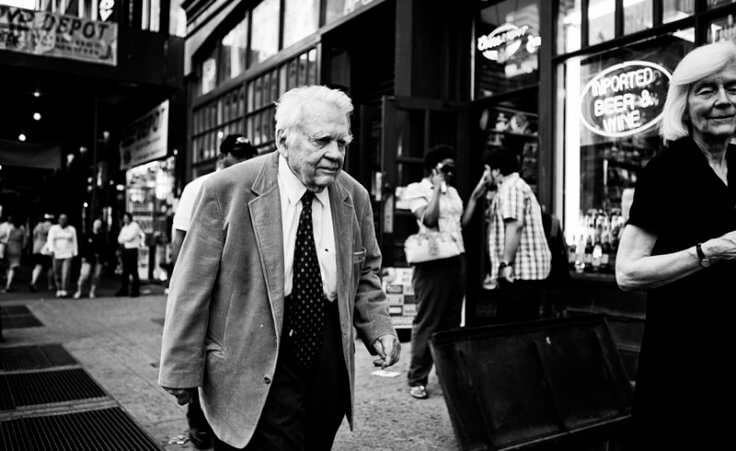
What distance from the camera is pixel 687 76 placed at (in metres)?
2.22

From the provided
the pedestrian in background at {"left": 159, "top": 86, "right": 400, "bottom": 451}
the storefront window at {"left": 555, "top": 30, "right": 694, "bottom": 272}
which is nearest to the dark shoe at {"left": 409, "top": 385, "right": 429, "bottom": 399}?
the storefront window at {"left": 555, "top": 30, "right": 694, "bottom": 272}

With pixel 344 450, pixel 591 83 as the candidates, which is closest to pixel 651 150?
pixel 591 83

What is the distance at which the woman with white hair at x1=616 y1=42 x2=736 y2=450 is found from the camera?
2037 millimetres

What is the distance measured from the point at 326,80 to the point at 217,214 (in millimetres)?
7903

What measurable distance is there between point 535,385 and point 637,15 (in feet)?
13.9

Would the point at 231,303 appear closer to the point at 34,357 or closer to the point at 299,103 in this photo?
the point at 299,103

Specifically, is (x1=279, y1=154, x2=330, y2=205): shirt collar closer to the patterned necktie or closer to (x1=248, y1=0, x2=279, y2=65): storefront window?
the patterned necktie

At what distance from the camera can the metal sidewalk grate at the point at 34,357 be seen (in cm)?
669

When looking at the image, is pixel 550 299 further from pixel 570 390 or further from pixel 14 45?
pixel 14 45

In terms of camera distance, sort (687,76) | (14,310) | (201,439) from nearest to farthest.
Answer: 1. (687,76)
2. (201,439)
3. (14,310)

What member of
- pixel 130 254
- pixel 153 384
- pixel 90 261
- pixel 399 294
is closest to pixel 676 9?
pixel 399 294

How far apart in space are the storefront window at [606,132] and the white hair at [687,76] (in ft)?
13.2

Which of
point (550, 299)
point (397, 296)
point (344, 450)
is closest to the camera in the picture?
point (344, 450)

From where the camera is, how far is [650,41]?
6.05 meters
